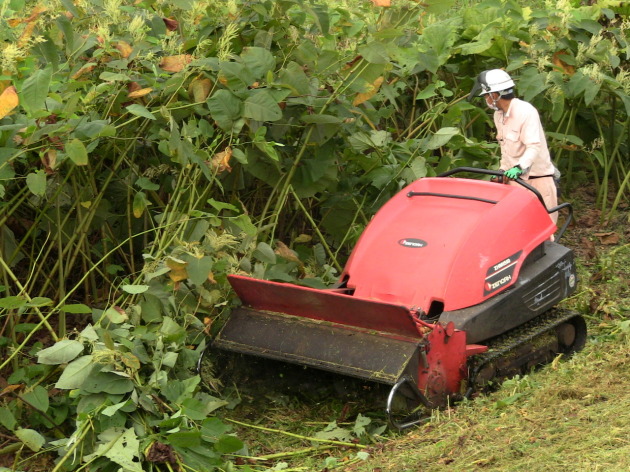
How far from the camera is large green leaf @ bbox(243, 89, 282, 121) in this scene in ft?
16.2

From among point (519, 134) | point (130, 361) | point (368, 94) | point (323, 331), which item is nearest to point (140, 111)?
point (130, 361)

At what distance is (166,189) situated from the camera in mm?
5570

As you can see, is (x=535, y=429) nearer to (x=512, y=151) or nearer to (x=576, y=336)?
(x=576, y=336)

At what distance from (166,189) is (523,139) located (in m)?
2.04

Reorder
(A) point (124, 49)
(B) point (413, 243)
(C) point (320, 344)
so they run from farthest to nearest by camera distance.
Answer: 1. (B) point (413, 243)
2. (A) point (124, 49)
3. (C) point (320, 344)

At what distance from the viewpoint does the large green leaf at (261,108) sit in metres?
4.95

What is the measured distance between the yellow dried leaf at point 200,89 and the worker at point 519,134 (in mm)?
1686

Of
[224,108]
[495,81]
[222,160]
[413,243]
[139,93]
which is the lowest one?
[413,243]

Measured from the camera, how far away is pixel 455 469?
3.94 metres

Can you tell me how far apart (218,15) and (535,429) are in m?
2.56

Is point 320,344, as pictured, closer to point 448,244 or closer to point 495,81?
point 448,244

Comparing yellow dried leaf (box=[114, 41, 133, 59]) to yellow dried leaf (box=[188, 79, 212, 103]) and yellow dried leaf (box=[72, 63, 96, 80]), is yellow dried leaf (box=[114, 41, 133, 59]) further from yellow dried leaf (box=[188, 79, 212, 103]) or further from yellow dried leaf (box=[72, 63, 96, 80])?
yellow dried leaf (box=[188, 79, 212, 103])

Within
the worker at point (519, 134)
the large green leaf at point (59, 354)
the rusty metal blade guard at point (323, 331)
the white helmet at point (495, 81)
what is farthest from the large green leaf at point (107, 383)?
the white helmet at point (495, 81)

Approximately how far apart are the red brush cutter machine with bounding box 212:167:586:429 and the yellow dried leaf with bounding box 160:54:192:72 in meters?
1.04
